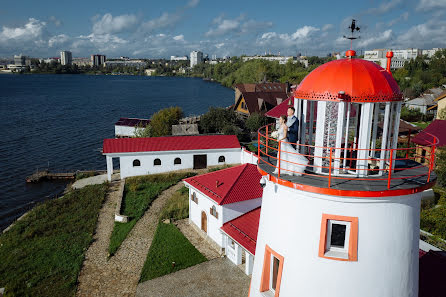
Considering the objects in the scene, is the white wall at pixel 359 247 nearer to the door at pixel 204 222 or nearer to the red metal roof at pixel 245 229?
the red metal roof at pixel 245 229

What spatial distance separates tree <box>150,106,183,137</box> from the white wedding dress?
121ft

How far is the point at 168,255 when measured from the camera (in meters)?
19.0

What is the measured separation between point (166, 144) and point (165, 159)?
148 centimetres

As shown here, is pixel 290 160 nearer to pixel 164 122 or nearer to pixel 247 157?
pixel 247 157

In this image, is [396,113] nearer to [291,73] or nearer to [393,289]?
[393,289]

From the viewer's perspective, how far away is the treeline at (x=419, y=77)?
76469 mm

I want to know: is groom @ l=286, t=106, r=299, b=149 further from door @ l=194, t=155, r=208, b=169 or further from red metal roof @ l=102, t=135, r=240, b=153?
door @ l=194, t=155, r=208, b=169

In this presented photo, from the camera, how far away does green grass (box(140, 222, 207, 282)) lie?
1773cm

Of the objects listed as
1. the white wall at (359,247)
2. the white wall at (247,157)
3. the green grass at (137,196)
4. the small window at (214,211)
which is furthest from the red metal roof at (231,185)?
the white wall at (359,247)

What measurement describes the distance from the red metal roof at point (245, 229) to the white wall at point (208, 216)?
0.94 m

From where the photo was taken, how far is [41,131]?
57875 millimetres

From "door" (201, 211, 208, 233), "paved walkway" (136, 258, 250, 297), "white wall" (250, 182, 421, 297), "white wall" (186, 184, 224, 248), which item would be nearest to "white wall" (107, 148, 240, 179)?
"white wall" (186, 184, 224, 248)

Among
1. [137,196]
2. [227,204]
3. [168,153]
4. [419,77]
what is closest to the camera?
[227,204]

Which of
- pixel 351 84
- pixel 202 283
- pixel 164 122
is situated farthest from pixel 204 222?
pixel 164 122
